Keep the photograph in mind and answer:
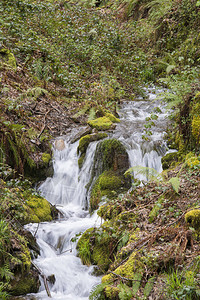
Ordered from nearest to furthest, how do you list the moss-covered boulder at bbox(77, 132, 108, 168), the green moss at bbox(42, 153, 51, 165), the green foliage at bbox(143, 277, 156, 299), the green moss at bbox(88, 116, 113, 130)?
the green foliage at bbox(143, 277, 156, 299) → the green moss at bbox(42, 153, 51, 165) → the moss-covered boulder at bbox(77, 132, 108, 168) → the green moss at bbox(88, 116, 113, 130)

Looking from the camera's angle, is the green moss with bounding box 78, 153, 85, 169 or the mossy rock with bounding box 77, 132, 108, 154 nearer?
the green moss with bounding box 78, 153, 85, 169

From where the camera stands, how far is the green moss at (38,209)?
5.86m

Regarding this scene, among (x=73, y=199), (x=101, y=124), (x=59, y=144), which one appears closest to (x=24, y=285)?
(x=73, y=199)

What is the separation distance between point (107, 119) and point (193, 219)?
5.94 metres

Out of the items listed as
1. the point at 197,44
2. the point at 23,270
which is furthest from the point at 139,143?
the point at 197,44

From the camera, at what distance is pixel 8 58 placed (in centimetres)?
1016

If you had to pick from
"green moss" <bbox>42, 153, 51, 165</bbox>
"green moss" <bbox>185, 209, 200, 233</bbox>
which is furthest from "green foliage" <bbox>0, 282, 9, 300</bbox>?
"green moss" <bbox>42, 153, 51, 165</bbox>

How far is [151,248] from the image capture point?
3.79 meters

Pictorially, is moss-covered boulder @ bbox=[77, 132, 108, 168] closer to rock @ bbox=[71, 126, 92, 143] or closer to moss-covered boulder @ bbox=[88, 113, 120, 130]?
rock @ bbox=[71, 126, 92, 143]

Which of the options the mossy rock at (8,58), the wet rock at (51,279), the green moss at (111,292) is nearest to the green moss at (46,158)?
the wet rock at (51,279)

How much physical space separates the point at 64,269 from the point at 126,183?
2.62 m

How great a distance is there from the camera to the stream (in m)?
4.56

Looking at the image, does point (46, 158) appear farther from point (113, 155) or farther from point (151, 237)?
point (151, 237)

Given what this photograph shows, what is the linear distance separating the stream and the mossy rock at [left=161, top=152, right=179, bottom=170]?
384 millimetres
